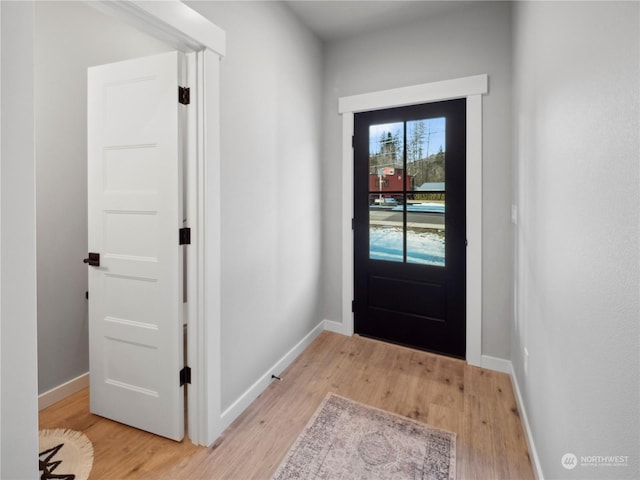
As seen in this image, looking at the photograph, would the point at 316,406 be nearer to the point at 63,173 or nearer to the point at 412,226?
the point at 412,226

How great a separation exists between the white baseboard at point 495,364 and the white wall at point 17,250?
260cm

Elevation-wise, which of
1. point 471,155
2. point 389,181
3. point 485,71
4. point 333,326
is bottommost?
point 333,326

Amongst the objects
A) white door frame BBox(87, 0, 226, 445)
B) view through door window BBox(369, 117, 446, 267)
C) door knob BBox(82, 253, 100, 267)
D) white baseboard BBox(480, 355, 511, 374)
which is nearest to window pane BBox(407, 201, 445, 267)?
view through door window BBox(369, 117, 446, 267)

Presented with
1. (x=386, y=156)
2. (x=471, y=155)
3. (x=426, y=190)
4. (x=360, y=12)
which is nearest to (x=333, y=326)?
(x=426, y=190)

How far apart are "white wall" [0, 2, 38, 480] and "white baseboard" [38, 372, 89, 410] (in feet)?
4.93

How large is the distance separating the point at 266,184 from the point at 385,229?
1177mm

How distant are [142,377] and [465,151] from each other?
2.65m

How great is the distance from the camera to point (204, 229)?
1597mm

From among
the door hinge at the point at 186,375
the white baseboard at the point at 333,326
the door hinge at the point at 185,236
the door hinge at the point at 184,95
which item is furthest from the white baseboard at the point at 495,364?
the door hinge at the point at 184,95

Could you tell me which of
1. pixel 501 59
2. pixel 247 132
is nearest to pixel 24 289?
pixel 247 132

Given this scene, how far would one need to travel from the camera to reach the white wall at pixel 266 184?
181 centimetres

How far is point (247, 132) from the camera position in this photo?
1942 millimetres

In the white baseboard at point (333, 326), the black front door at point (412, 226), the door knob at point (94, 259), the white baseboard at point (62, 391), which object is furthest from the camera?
the white baseboard at point (333, 326)

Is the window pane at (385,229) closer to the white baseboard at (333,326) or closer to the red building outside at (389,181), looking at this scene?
the red building outside at (389,181)
